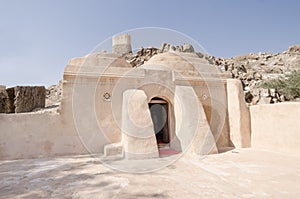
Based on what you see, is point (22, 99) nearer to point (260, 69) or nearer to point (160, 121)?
point (160, 121)

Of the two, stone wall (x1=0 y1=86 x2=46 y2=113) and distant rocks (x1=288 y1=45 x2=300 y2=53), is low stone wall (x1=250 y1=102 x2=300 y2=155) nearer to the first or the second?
stone wall (x1=0 y1=86 x2=46 y2=113)

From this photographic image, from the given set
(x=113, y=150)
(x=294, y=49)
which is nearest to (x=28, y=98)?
(x=113, y=150)

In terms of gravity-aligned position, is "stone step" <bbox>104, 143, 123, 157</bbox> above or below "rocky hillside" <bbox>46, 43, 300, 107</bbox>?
below

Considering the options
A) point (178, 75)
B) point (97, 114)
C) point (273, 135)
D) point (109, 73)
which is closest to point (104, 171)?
point (97, 114)

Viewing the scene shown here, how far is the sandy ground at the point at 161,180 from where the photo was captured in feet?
12.1

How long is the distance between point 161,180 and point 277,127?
608 cm

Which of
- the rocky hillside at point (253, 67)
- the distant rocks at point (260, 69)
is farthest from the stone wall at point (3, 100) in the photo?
the distant rocks at point (260, 69)

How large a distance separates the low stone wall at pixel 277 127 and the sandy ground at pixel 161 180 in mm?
1002

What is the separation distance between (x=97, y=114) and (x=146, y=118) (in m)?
2.25

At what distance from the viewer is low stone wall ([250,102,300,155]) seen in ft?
23.4

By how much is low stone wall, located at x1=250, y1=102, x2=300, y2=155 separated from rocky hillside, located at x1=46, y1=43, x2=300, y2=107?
5.45 meters

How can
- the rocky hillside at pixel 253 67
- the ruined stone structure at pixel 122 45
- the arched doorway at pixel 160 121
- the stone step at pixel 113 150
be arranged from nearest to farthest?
the stone step at pixel 113 150 → the arched doorway at pixel 160 121 → the rocky hillside at pixel 253 67 → the ruined stone structure at pixel 122 45

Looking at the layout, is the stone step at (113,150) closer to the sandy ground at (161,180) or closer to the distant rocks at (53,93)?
the sandy ground at (161,180)

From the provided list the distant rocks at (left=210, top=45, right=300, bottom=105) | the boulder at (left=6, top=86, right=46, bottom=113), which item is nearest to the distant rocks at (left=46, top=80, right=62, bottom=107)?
the boulder at (left=6, top=86, right=46, bottom=113)
